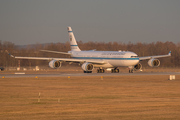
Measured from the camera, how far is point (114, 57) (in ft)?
229

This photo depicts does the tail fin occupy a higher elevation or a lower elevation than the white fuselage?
higher

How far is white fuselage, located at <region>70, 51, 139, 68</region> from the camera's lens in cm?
6704

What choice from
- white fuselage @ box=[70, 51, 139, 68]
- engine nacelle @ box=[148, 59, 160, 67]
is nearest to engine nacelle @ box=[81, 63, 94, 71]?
white fuselage @ box=[70, 51, 139, 68]

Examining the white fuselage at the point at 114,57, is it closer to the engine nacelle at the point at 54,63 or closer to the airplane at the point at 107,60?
the airplane at the point at 107,60

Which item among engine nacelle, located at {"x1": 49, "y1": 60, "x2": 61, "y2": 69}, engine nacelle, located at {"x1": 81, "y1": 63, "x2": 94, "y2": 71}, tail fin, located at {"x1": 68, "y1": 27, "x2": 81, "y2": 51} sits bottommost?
engine nacelle, located at {"x1": 81, "y1": 63, "x2": 94, "y2": 71}

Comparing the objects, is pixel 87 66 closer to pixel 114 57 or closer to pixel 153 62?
pixel 114 57

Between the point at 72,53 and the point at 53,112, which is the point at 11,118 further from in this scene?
the point at 72,53

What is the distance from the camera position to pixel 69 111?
20.5 meters

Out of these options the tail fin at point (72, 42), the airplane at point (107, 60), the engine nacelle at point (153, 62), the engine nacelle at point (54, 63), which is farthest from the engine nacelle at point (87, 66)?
the tail fin at point (72, 42)

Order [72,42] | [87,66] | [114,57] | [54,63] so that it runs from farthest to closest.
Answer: [72,42] < [114,57] < [87,66] < [54,63]

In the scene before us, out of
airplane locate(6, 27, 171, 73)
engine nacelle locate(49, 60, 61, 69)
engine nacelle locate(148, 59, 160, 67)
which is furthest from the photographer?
engine nacelle locate(148, 59, 160, 67)

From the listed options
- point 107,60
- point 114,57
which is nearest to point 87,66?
point 107,60

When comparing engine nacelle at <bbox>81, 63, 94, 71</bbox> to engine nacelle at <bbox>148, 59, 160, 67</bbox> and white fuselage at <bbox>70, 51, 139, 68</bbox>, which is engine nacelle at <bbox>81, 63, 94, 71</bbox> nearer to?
white fuselage at <bbox>70, 51, 139, 68</bbox>

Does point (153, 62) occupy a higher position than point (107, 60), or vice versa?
point (107, 60)
